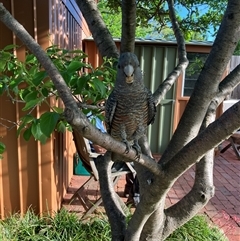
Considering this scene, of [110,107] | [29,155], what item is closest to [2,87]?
[110,107]

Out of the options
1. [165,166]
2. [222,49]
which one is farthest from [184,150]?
[222,49]

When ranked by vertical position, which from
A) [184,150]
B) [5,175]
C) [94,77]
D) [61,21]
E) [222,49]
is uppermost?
[61,21]

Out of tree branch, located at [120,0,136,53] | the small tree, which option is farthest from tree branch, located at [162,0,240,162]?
tree branch, located at [120,0,136,53]

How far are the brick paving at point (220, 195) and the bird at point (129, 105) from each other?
6.89 ft

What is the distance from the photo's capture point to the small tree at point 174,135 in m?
1.04

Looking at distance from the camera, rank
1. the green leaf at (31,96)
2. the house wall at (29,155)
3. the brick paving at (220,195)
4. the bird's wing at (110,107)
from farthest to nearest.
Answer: the brick paving at (220,195) → the house wall at (29,155) → the bird's wing at (110,107) → the green leaf at (31,96)

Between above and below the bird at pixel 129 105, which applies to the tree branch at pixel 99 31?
above

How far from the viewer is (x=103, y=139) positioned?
3.33ft

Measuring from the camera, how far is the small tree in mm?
1042

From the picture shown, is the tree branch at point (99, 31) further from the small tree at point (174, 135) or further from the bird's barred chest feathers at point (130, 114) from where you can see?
the bird's barred chest feathers at point (130, 114)

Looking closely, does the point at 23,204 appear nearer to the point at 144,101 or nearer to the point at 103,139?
the point at 144,101

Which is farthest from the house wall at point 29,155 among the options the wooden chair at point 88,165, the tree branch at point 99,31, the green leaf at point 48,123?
the green leaf at point 48,123

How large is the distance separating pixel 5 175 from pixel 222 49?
248 cm

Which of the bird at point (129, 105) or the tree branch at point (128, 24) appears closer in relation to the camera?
the bird at point (129, 105)
